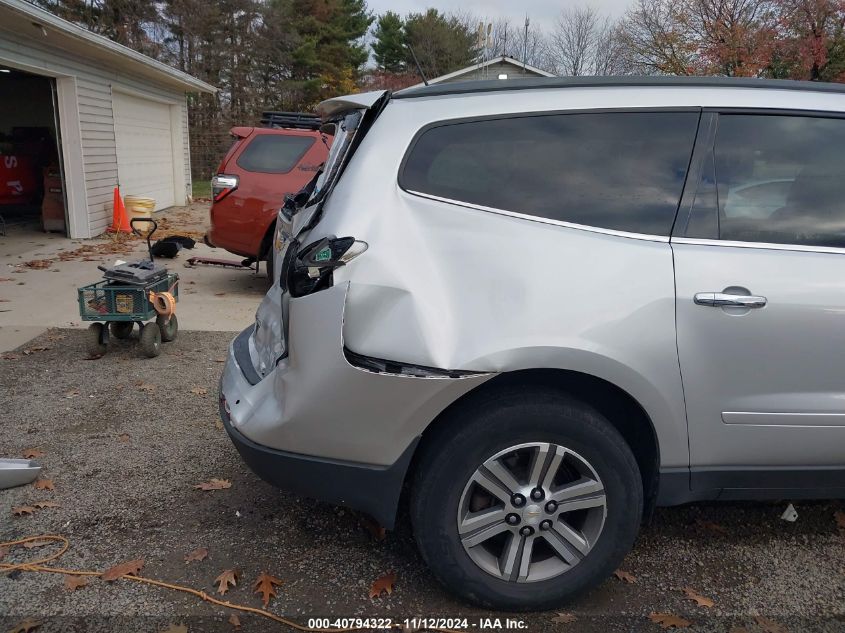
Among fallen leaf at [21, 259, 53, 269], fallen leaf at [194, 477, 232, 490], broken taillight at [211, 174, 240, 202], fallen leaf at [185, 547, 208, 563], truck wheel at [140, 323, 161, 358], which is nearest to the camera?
fallen leaf at [185, 547, 208, 563]

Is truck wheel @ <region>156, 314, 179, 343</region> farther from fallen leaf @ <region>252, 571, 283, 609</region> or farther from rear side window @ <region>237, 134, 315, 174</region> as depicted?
fallen leaf @ <region>252, 571, 283, 609</region>

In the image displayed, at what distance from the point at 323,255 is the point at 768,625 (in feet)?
7.10

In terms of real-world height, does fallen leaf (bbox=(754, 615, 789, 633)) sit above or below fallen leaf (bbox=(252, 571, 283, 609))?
above

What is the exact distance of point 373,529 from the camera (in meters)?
3.18

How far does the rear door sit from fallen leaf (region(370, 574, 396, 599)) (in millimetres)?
1280

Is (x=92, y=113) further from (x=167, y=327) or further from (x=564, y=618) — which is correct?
(x=564, y=618)

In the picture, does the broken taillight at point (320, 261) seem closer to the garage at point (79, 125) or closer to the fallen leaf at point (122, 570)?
the fallen leaf at point (122, 570)

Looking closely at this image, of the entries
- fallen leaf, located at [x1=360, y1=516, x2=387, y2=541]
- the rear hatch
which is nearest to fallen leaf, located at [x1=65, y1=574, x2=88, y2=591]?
the rear hatch

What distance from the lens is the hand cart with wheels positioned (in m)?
5.41

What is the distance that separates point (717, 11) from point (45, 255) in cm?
2193

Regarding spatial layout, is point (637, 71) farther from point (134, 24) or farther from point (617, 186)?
point (617, 186)

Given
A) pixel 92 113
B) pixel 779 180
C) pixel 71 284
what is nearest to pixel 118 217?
pixel 92 113

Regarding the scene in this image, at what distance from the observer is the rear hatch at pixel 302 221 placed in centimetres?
264

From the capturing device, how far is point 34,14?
29.1ft
